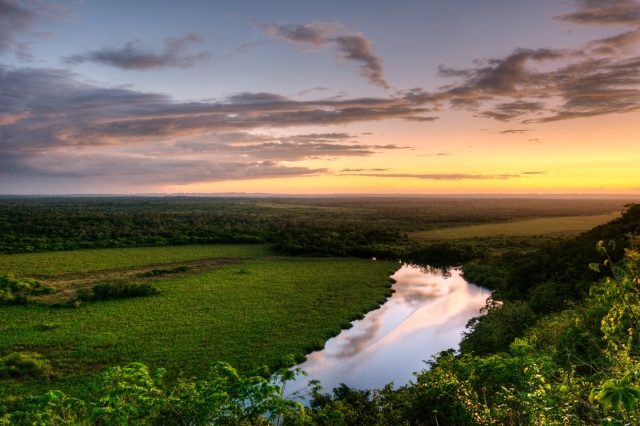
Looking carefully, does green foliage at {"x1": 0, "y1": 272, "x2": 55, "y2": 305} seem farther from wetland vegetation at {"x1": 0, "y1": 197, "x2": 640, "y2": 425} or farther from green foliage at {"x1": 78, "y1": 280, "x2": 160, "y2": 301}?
green foliage at {"x1": 78, "y1": 280, "x2": 160, "y2": 301}

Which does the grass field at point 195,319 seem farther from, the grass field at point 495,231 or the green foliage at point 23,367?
the grass field at point 495,231

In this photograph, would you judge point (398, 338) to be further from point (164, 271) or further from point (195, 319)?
point (164, 271)

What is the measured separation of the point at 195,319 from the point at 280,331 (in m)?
8.59

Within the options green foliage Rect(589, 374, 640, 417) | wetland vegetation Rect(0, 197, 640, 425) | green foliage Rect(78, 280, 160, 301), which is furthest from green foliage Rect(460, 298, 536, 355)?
green foliage Rect(78, 280, 160, 301)

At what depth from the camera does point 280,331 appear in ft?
103

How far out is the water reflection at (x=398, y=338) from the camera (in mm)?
25875

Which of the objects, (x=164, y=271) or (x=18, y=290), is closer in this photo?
(x=18, y=290)

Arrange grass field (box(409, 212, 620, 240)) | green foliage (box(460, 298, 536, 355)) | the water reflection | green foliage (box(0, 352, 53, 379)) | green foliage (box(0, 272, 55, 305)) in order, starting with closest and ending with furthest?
green foliage (box(0, 352, 53, 379)), green foliage (box(460, 298, 536, 355)), the water reflection, green foliage (box(0, 272, 55, 305)), grass field (box(409, 212, 620, 240))

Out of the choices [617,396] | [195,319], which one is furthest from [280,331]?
[617,396]

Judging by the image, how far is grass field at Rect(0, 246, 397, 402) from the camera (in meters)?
26.0

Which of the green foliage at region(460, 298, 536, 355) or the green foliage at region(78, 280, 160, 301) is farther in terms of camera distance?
the green foliage at region(78, 280, 160, 301)

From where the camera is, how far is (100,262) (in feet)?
201

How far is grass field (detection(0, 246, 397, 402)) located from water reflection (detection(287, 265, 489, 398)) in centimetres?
164

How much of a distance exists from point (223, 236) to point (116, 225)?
3870cm
